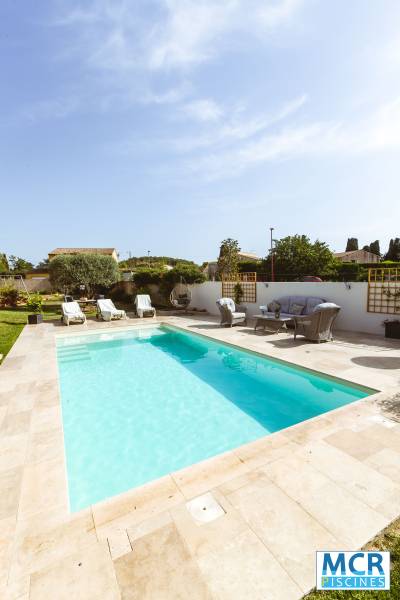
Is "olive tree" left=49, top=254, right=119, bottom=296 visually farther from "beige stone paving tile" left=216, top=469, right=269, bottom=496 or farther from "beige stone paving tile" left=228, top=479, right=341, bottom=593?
"beige stone paving tile" left=228, top=479, right=341, bottom=593

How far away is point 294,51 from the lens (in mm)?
7590

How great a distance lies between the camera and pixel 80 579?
1.75m

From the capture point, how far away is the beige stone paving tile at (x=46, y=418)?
3.73 meters

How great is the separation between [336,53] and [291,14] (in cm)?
164

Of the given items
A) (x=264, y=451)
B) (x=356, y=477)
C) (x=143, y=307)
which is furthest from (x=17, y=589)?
(x=143, y=307)

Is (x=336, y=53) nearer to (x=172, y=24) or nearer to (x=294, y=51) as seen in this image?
(x=294, y=51)

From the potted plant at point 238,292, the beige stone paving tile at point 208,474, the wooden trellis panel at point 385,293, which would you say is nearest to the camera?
the beige stone paving tile at point 208,474

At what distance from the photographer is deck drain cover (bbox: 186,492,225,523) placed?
2.18 meters

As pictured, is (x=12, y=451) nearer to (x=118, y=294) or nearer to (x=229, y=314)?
(x=229, y=314)

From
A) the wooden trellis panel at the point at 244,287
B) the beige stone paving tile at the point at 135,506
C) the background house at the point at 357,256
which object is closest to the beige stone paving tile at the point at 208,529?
the beige stone paving tile at the point at 135,506

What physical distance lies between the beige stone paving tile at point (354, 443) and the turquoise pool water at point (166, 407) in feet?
3.76

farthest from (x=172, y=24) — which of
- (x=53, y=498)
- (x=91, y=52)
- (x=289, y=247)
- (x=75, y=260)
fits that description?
(x=289, y=247)

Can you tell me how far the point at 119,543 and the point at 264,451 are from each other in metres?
1.67

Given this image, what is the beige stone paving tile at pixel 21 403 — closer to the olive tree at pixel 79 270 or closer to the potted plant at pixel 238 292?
the potted plant at pixel 238 292
